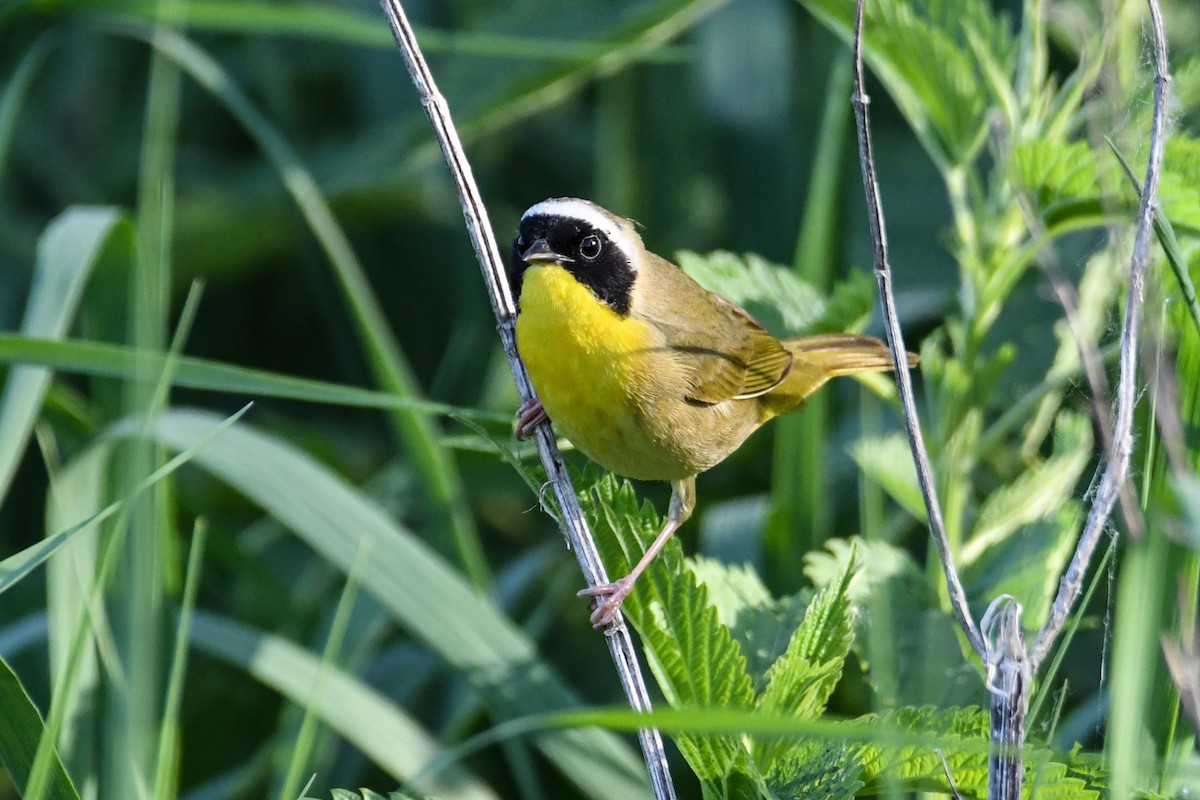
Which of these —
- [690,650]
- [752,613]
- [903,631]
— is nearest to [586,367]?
[752,613]

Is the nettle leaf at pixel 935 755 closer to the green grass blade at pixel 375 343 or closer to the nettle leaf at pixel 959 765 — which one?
the nettle leaf at pixel 959 765

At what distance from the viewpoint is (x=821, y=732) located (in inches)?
46.5

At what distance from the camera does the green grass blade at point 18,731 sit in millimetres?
1644

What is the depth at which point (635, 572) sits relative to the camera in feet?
5.23

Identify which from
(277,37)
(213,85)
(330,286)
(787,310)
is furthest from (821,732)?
(277,37)

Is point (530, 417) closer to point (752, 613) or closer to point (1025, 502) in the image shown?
point (752, 613)

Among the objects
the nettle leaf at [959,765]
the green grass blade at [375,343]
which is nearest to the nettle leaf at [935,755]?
the nettle leaf at [959,765]

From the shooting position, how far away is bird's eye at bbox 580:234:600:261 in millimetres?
2260

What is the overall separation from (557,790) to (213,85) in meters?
1.86

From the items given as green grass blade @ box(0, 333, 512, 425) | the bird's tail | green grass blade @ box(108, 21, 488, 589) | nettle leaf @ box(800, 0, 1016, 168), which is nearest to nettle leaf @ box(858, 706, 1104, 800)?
green grass blade @ box(0, 333, 512, 425)

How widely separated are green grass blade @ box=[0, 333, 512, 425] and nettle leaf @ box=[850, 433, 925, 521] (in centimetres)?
60

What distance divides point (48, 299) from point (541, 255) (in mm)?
976

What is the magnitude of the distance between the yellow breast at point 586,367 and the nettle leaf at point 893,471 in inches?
15.5

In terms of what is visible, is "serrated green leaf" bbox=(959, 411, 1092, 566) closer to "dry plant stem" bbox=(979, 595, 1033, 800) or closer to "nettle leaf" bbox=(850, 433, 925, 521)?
"nettle leaf" bbox=(850, 433, 925, 521)
